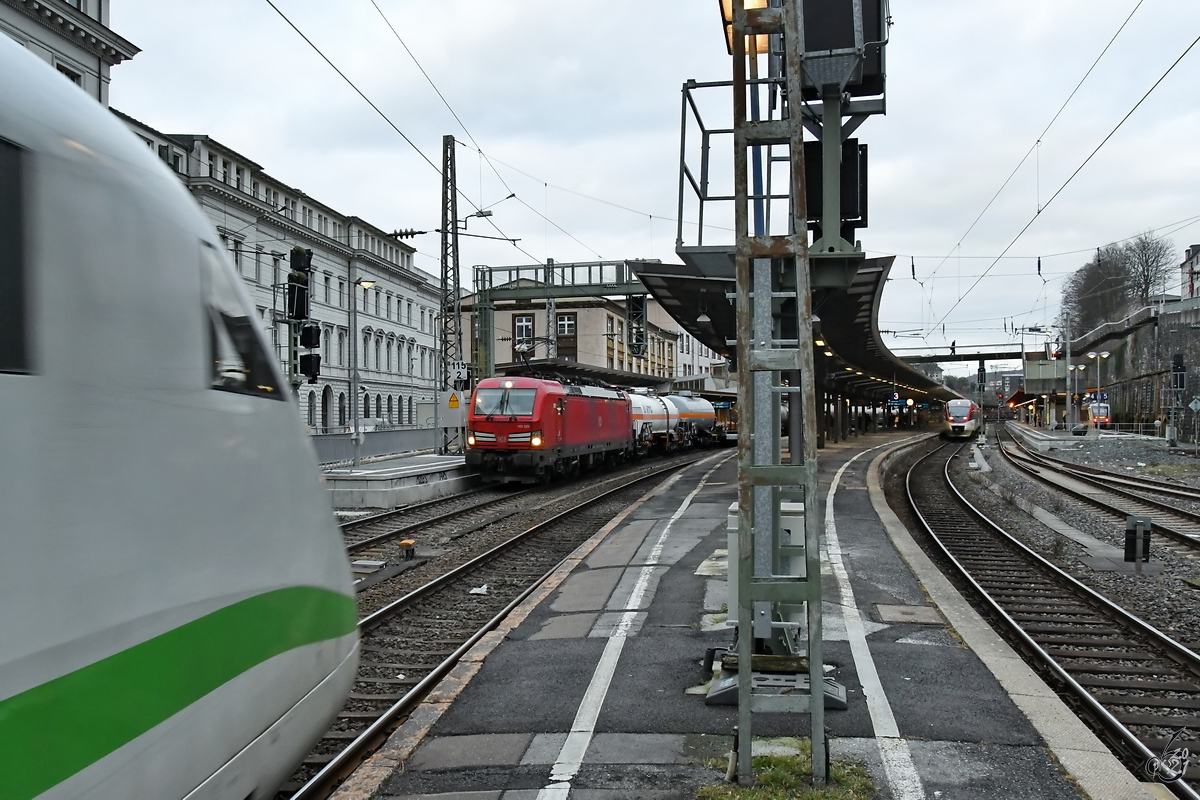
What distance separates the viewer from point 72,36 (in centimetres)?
2680

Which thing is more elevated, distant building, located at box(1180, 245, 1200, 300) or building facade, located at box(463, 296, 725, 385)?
distant building, located at box(1180, 245, 1200, 300)

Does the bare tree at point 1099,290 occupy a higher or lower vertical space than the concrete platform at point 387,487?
higher

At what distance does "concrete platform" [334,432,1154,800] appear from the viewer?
4641 mm

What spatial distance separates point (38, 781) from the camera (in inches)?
79.7

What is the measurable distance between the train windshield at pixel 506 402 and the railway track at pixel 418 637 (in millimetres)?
7908

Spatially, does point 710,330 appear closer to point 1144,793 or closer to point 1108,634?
point 1108,634

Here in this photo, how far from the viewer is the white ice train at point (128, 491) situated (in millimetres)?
2090

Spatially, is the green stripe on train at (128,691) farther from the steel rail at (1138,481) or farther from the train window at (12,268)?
the steel rail at (1138,481)

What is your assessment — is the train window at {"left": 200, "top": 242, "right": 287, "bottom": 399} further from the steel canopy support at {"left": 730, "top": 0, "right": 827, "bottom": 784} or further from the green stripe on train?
the steel canopy support at {"left": 730, "top": 0, "right": 827, "bottom": 784}

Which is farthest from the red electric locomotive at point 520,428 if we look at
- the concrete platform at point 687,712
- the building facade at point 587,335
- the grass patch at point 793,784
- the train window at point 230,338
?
the building facade at point 587,335

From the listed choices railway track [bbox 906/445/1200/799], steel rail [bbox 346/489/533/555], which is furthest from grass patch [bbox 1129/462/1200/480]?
steel rail [bbox 346/489/533/555]

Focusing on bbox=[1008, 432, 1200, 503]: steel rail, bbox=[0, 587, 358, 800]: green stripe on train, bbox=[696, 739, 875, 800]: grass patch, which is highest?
bbox=[0, 587, 358, 800]: green stripe on train

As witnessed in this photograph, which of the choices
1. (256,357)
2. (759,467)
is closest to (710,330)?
(759,467)

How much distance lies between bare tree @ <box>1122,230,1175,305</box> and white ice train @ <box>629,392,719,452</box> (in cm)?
4407
